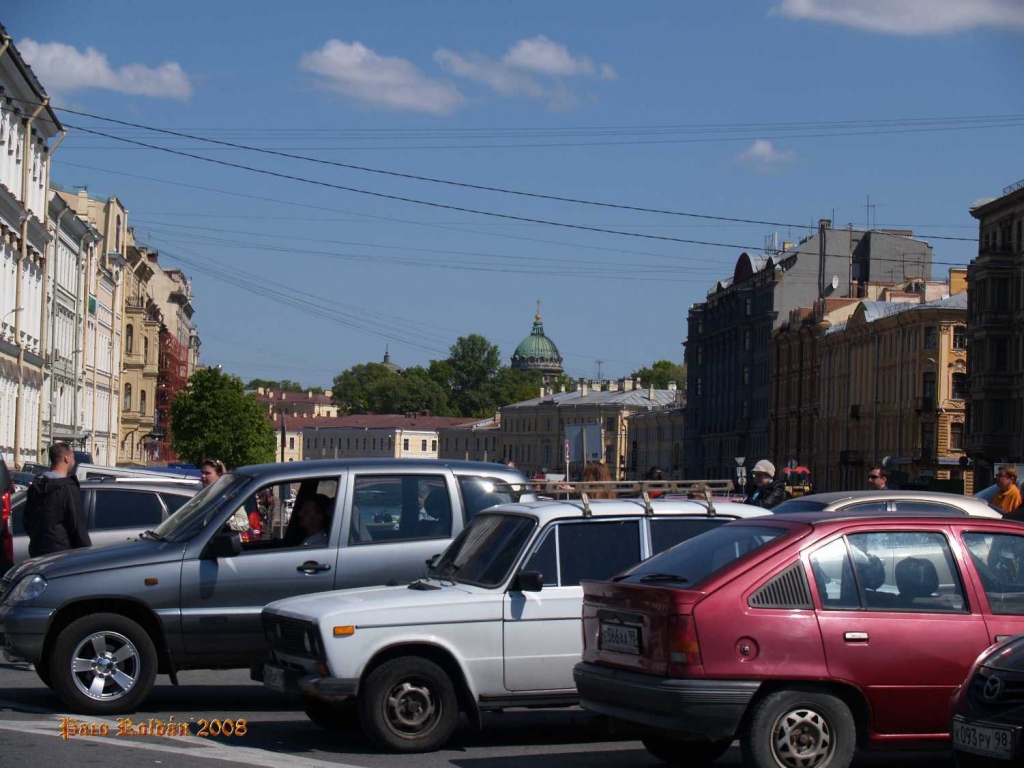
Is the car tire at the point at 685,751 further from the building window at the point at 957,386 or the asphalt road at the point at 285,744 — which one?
the building window at the point at 957,386

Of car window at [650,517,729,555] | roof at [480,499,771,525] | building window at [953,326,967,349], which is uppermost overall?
building window at [953,326,967,349]

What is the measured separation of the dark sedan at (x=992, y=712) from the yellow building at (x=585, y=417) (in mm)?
151127

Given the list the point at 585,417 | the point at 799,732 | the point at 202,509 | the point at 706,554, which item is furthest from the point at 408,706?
the point at 585,417

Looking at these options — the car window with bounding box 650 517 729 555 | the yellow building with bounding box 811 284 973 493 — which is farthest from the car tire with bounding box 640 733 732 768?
the yellow building with bounding box 811 284 973 493

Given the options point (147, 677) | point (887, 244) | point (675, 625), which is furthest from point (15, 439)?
point (887, 244)

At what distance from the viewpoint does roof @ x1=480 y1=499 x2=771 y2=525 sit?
10.6 m

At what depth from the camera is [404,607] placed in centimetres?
1008

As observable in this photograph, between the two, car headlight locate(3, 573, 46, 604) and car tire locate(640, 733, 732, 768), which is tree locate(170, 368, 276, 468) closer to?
car headlight locate(3, 573, 46, 604)

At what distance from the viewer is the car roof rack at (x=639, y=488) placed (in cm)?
1092

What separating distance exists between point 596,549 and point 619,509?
0.35 m

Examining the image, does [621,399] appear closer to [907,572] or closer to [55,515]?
[55,515]

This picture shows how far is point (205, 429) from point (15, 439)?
46.4 metres

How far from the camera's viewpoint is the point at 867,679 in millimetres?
8594

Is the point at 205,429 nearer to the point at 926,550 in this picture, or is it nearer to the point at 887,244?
the point at 887,244
